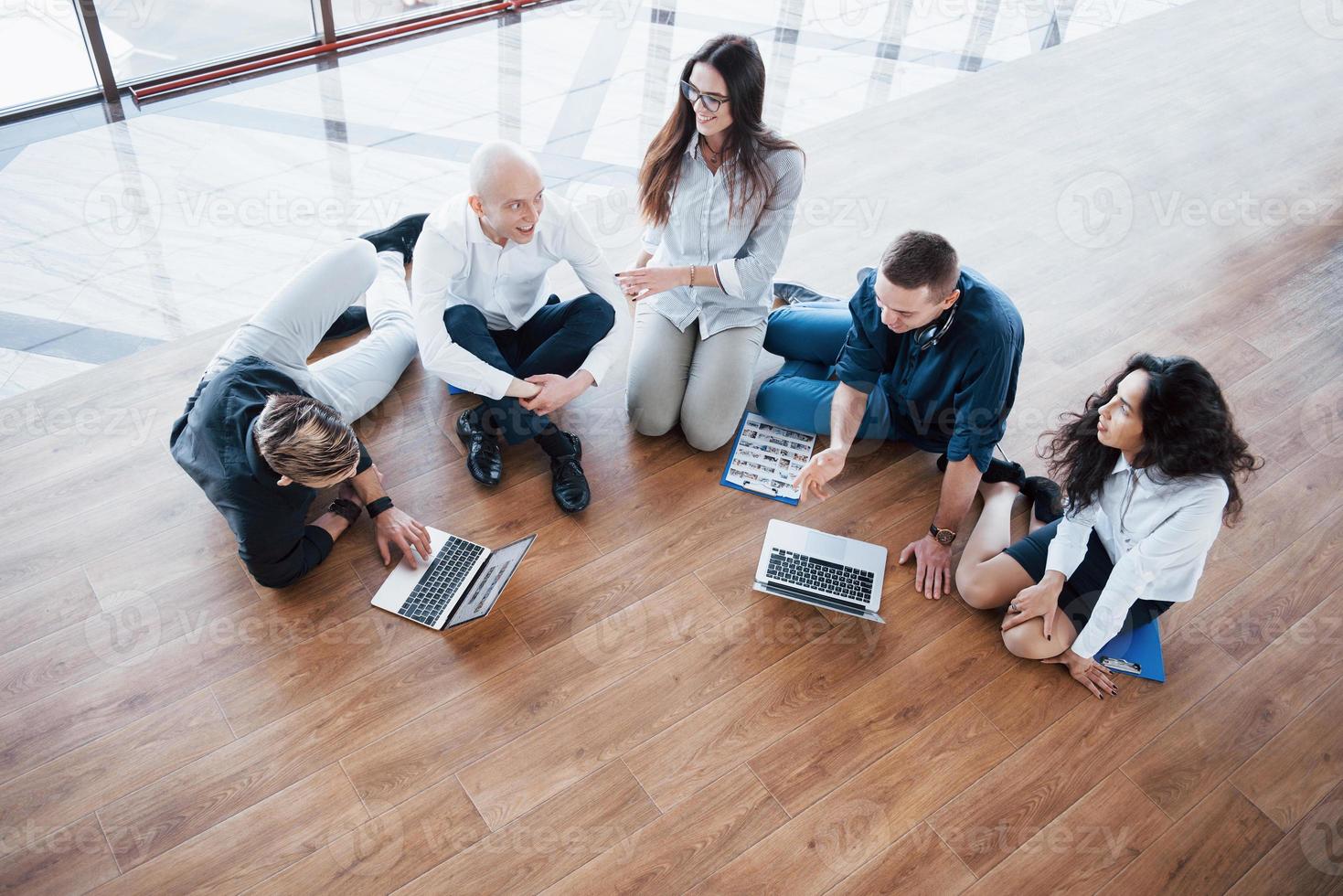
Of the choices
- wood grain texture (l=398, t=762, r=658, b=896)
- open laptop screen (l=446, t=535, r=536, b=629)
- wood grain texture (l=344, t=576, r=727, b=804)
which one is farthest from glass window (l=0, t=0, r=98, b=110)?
wood grain texture (l=398, t=762, r=658, b=896)

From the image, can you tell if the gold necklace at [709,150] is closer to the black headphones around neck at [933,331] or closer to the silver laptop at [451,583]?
the black headphones around neck at [933,331]

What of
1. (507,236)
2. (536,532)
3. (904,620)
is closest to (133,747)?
(536,532)

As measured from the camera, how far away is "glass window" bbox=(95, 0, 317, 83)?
4062 mm

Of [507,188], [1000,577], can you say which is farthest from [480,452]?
[1000,577]

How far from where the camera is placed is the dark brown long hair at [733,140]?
2.39 metres

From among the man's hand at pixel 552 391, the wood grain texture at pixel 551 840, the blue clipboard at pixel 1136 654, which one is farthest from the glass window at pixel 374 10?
the blue clipboard at pixel 1136 654

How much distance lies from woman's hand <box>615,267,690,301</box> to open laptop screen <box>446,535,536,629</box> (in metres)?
0.78

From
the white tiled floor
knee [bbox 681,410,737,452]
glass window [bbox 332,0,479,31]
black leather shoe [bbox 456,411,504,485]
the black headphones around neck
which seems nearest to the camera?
the black headphones around neck

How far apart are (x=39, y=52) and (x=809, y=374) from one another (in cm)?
351

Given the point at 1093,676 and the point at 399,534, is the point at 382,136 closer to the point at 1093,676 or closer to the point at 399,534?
the point at 399,534

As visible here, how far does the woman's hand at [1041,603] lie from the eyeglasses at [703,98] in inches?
58.7

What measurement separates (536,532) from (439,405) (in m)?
0.61

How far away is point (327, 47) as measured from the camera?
4.50 metres

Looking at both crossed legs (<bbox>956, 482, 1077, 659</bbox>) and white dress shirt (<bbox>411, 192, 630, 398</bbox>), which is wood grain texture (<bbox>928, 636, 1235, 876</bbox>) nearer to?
crossed legs (<bbox>956, 482, 1077, 659</bbox>)
